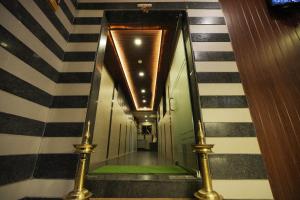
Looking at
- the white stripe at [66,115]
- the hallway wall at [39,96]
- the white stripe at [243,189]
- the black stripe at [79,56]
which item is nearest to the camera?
the hallway wall at [39,96]

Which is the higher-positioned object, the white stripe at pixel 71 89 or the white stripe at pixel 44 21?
the white stripe at pixel 44 21

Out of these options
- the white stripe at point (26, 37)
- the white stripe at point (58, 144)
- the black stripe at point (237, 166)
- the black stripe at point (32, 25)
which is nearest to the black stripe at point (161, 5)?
the black stripe at point (32, 25)

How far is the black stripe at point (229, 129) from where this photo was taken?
1.36 m

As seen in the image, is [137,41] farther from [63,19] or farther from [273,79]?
[273,79]

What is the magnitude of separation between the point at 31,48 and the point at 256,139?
2.22 m

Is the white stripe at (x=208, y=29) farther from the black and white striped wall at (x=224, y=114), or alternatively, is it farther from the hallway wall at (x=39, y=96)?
the hallway wall at (x=39, y=96)

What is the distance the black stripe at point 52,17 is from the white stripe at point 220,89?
1706 millimetres

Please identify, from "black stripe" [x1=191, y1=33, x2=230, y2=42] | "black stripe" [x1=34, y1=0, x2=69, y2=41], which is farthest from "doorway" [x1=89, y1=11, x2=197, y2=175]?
"black stripe" [x1=34, y1=0, x2=69, y2=41]

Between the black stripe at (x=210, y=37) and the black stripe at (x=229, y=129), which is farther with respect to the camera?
the black stripe at (x=210, y=37)

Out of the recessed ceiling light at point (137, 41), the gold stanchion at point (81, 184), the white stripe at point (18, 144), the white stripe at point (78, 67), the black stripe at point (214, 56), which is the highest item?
the recessed ceiling light at point (137, 41)

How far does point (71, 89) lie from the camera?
1.52 metres

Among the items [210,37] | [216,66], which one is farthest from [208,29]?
[216,66]

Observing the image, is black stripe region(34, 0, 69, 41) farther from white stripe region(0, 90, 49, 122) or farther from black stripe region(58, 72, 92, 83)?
white stripe region(0, 90, 49, 122)

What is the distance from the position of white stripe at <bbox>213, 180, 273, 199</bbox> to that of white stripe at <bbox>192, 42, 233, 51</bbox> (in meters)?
1.42
